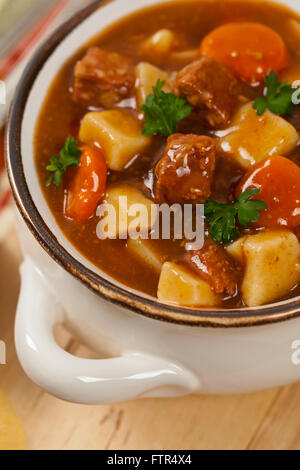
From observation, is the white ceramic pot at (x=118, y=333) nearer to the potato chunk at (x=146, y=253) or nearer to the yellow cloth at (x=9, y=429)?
the potato chunk at (x=146, y=253)

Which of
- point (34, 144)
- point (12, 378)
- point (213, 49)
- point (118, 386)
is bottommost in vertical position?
point (12, 378)

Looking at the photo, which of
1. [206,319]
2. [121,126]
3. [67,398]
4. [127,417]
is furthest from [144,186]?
[127,417]

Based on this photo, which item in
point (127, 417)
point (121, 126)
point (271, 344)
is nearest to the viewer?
point (271, 344)
